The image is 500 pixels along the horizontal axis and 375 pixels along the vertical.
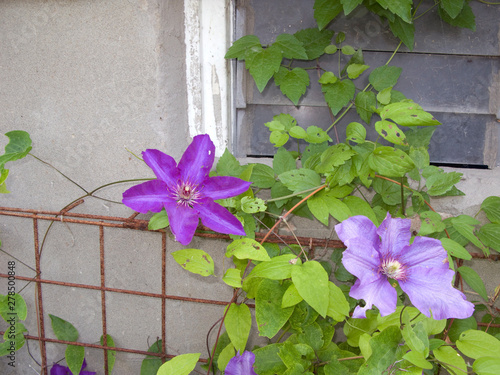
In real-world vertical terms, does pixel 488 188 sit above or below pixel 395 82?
below

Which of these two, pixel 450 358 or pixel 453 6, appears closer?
pixel 450 358

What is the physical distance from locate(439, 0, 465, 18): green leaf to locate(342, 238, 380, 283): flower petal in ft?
2.07

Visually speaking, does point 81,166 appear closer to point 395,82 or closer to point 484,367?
point 395,82

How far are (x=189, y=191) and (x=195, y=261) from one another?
16 cm

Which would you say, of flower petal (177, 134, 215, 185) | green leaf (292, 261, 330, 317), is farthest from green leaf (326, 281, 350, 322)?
flower petal (177, 134, 215, 185)

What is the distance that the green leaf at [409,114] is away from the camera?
80 cm

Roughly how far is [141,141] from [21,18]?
429 millimetres

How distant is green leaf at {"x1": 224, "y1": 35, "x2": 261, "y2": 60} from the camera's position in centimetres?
102

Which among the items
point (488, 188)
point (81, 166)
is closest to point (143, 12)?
point (81, 166)

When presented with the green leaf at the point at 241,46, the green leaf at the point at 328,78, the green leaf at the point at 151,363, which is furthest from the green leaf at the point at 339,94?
the green leaf at the point at 151,363

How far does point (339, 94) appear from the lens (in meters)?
1.05

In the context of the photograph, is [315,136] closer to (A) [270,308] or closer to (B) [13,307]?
(A) [270,308]

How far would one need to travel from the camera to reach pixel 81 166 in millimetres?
1081

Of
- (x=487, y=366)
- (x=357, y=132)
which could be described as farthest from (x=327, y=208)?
(x=487, y=366)
